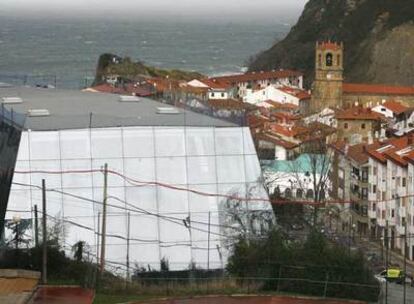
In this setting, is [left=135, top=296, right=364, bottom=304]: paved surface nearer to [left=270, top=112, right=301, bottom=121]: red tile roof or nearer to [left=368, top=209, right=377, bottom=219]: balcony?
[left=368, top=209, right=377, bottom=219]: balcony

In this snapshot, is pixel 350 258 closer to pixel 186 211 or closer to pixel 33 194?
pixel 186 211

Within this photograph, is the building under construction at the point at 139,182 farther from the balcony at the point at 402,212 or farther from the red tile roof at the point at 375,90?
the red tile roof at the point at 375,90

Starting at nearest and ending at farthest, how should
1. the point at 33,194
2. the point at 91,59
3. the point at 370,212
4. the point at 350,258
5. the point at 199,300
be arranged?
the point at 199,300, the point at 350,258, the point at 33,194, the point at 370,212, the point at 91,59

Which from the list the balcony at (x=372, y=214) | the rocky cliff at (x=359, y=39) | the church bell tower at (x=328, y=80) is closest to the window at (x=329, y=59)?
the church bell tower at (x=328, y=80)

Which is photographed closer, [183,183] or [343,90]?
[183,183]

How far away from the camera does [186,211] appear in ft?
54.6

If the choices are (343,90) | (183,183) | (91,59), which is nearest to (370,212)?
(183,183)

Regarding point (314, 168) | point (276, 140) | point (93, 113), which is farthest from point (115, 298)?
point (276, 140)

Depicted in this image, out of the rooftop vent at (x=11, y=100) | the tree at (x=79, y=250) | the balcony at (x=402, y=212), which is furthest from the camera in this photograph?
the balcony at (x=402, y=212)

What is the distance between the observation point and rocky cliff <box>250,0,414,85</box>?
236ft

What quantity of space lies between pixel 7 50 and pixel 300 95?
1961 inches

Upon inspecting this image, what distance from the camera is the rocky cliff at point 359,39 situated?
72.0 metres

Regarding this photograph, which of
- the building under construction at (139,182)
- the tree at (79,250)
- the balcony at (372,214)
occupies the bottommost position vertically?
the tree at (79,250)

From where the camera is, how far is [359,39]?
8225 centimetres
